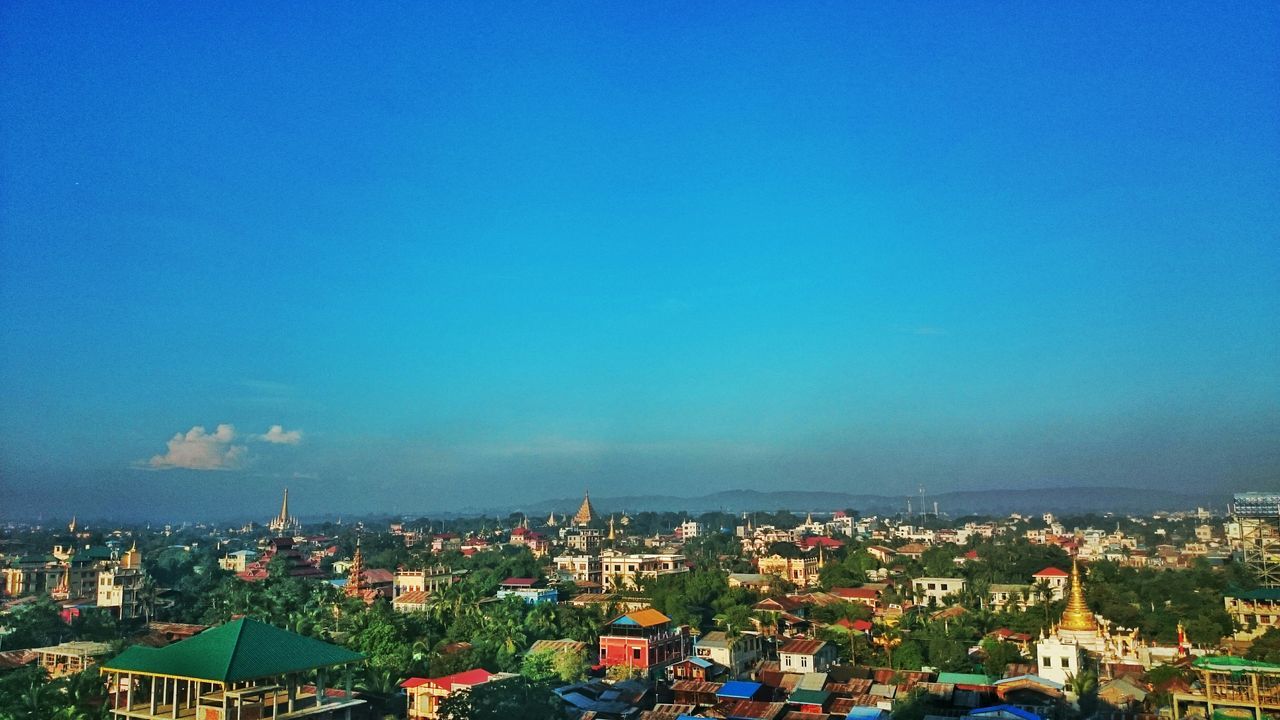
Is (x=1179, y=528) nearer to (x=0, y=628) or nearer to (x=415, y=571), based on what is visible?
(x=415, y=571)

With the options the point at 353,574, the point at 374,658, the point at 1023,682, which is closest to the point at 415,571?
the point at 353,574

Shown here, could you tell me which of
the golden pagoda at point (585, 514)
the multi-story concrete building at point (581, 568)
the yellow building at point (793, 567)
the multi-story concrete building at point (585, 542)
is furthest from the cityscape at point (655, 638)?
the golden pagoda at point (585, 514)

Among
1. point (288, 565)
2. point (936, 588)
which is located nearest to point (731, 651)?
point (936, 588)

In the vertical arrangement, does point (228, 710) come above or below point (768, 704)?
above

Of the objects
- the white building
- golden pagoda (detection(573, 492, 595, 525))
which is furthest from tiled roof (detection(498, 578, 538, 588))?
golden pagoda (detection(573, 492, 595, 525))

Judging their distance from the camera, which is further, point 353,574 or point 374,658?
point 353,574

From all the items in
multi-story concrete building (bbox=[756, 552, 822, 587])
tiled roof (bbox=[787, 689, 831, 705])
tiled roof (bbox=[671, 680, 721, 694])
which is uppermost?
tiled roof (bbox=[671, 680, 721, 694])

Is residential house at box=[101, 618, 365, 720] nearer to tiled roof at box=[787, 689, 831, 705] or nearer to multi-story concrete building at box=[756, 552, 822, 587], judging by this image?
tiled roof at box=[787, 689, 831, 705]
